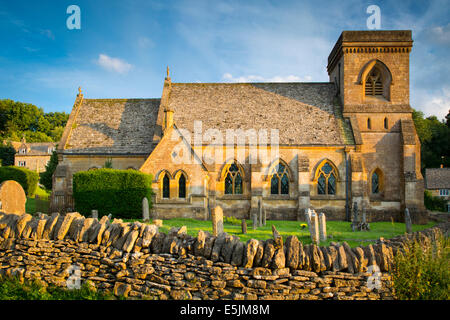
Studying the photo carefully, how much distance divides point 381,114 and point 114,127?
23560mm

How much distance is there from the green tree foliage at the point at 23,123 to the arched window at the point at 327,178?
8256 centimetres

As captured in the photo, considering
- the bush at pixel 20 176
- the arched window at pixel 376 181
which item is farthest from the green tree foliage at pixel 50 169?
the arched window at pixel 376 181

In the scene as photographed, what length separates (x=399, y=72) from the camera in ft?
89.9

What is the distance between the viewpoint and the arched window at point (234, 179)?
25766mm

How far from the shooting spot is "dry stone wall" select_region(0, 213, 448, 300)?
735 centimetres

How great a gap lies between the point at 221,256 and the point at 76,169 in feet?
74.3

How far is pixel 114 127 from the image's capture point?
28406 mm

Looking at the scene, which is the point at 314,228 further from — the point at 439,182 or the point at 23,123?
the point at 23,123

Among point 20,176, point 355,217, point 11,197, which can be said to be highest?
point 20,176

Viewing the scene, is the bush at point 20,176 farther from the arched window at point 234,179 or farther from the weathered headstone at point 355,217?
the weathered headstone at point 355,217

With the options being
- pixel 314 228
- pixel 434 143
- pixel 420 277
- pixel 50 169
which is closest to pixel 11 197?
pixel 314 228

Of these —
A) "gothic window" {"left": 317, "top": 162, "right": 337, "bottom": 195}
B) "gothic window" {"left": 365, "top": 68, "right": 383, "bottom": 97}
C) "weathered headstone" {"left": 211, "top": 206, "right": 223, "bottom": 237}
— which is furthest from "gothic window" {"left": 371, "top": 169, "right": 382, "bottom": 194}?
"weathered headstone" {"left": 211, "top": 206, "right": 223, "bottom": 237}
